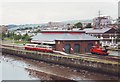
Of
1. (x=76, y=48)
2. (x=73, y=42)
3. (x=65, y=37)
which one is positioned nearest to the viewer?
(x=73, y=42)

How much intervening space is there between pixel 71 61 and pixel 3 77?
6631mm

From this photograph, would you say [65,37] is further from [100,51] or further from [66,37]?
[100,51]

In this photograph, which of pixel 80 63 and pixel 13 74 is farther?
pixel 80 63

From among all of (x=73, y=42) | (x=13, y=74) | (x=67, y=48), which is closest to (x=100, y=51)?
(x=73, y=42)

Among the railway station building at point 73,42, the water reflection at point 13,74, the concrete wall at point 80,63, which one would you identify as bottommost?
the water reflection at point 13,74

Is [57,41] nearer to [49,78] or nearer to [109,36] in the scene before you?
[49,78]

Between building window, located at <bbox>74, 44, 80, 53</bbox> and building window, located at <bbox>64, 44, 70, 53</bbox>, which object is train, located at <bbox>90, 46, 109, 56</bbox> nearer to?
building window, located at <bbox>74, 44, 80, 53</bbox>

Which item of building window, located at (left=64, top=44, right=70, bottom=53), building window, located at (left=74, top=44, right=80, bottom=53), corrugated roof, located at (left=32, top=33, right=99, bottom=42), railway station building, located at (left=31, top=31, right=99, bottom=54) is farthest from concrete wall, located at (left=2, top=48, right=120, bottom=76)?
building window, located at (left=74, top=44, right=80, bottom=53)

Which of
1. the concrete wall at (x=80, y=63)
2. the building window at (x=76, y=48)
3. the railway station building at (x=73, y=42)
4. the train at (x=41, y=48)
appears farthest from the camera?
the train at (x=41, y=48)

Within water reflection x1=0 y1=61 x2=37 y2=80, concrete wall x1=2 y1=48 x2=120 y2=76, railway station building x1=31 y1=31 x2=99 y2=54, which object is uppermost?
railway station building x1=31 y1=31 x2=99 y2=54

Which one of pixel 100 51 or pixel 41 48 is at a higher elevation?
pixel 100 51

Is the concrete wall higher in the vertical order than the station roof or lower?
lower

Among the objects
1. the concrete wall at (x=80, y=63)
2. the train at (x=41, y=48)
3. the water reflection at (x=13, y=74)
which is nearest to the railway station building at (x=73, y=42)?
the train at (x=41, y=48)

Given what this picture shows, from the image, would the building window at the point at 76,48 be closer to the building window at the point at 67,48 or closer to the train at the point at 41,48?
the building window at the point at 67,48
